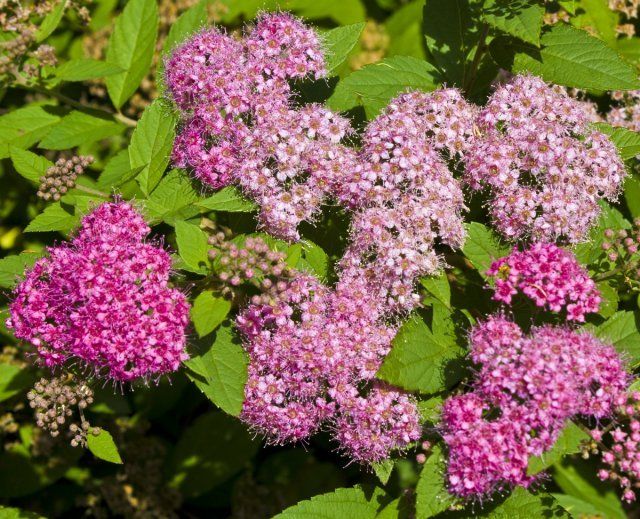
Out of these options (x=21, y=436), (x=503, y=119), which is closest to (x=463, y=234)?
(x=503, y=119)

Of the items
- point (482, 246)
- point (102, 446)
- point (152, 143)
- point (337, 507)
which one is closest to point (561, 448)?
point (482, 246)

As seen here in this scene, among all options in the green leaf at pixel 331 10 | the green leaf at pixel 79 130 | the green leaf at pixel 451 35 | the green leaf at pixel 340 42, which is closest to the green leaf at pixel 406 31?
the green leaf at pixel 331 10

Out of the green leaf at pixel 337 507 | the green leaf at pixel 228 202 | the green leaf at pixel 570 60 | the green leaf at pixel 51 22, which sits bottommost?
the green leaf at pixel 337 507

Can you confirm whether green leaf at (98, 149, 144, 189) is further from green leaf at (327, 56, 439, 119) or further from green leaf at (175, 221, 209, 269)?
green leaf at (327, 56, 439, 119)

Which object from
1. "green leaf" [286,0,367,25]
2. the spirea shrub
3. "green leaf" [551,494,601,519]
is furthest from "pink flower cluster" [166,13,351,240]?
"green leaf" [551,494,601,519]

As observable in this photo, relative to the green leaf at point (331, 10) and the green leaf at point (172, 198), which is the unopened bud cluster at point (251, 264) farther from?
the green leaf at point (331, 10)

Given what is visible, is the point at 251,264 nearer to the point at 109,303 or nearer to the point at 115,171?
the point at 109,303

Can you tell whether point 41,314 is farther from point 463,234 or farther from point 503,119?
point 503,119
